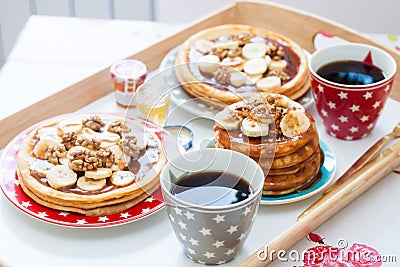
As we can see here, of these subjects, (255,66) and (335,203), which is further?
(255,66)

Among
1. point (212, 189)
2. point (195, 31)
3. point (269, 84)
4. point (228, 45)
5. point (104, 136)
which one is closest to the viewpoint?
point (212, 189)

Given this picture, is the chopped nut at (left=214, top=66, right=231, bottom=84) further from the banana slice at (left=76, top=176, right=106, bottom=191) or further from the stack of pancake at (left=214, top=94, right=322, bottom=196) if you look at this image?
the banana slice at (left=76, top=176, right=106, bottom=191)

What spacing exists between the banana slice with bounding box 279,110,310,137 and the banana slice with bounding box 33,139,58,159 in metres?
0.40

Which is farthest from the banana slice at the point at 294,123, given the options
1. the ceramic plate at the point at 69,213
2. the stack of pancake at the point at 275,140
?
the ceramic plate at the point at 69,213

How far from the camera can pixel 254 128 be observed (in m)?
1.07

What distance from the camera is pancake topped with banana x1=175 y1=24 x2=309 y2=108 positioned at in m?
1.19

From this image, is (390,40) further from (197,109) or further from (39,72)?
→ (39,72)

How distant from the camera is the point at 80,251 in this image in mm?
1012

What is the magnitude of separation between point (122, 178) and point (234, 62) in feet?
1.34

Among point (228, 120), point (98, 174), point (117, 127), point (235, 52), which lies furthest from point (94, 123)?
point (235, 52)

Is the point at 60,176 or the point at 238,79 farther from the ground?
the point at 238,79

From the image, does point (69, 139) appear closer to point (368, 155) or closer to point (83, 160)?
point (83, 160)

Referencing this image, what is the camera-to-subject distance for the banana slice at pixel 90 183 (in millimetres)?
1072

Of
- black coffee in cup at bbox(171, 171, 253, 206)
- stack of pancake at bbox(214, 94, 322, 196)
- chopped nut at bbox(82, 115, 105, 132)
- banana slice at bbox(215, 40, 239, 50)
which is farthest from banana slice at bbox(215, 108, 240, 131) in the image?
banana slice at bbox(215, 40, 239, 50)
